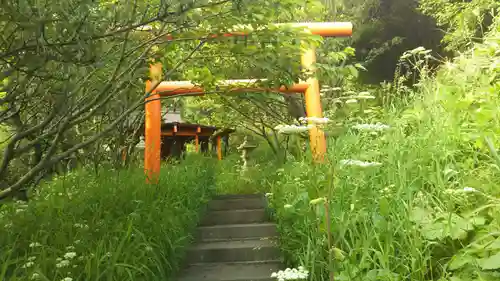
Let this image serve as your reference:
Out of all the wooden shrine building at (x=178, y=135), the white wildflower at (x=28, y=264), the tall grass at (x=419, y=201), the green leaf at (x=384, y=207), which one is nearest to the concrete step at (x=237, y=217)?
the tall grass at (x=419, y=201)

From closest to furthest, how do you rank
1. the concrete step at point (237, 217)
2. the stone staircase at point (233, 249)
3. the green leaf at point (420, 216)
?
the green leaf at point (420, 216), the stone staircase at point (233, 249), the concrete step at point (237, 217)

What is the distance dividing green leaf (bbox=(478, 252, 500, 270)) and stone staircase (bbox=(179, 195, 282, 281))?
2348 millimetres

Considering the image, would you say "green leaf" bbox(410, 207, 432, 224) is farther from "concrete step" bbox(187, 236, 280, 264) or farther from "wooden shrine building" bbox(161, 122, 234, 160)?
"wooden shrine building" bbox(161, 122, 234, 160)

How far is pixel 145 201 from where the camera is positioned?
4805mm

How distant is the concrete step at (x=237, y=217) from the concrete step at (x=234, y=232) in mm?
536

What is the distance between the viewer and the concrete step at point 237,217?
21.1 feet

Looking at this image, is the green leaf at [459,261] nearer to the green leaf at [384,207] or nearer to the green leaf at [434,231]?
the green leaf at [434,231]

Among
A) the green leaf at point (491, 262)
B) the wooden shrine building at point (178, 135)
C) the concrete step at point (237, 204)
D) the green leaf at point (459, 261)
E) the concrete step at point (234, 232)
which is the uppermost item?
the wooden shrine building at point (178, 135)

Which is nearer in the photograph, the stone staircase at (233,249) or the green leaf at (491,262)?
the green leaf at (491,262)

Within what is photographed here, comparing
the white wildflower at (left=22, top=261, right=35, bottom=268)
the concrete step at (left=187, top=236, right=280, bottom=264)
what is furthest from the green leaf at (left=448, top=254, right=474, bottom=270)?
the white wildflower at (left=22, top=261, right=35, bottom=268)

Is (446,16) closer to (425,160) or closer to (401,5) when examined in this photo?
(401,5)

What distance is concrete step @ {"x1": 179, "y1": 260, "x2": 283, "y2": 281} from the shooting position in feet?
14.2

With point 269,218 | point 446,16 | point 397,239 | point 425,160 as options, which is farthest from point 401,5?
point 397,239

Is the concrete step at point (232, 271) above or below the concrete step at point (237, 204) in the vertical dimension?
below
